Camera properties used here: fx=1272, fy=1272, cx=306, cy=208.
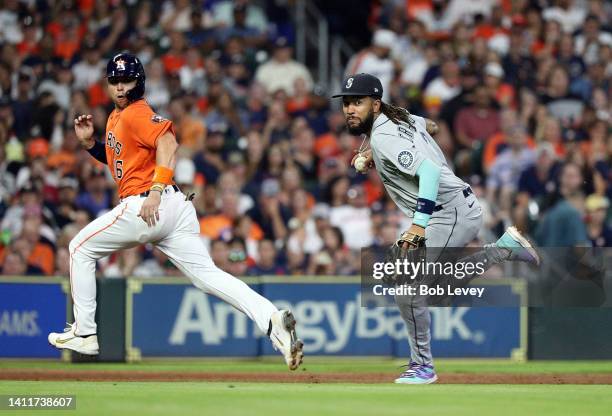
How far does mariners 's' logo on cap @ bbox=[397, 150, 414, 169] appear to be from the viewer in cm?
881

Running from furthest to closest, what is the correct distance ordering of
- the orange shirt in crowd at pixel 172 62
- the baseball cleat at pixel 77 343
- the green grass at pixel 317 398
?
the orange shirt in crowd at pixel 172 62, the baseball cleat at pixel 77 343, the green grass at pixel 317 398

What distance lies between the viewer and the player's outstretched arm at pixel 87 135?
9508 millimetres

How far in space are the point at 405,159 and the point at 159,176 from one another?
1.71m

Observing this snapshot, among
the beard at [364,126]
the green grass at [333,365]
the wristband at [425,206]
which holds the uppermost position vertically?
the beard at [364,126]

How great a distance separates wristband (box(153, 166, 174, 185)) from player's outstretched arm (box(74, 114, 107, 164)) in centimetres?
96

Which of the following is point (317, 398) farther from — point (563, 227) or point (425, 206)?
point (563, 227)

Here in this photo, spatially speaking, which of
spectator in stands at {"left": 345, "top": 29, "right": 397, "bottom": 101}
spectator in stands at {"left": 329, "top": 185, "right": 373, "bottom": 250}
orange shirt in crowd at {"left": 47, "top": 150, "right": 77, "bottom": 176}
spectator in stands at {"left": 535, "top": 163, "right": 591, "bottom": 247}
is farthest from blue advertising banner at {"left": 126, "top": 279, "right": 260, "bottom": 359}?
spectator in stands at {"left": 345, "top": 29, "right": 397, "bottom": 101}

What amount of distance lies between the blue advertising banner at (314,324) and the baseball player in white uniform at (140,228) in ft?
11.8

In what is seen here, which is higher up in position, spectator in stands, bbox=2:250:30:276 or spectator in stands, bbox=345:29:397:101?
spectator in stands, bbox=345:29:397:101

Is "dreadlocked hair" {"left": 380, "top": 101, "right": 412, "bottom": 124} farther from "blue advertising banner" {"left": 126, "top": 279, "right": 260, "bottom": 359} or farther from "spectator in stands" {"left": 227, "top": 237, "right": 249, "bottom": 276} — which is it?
"spectator in stands" {"left": 227, "top": 237, "right": 249, "bottom": 276}

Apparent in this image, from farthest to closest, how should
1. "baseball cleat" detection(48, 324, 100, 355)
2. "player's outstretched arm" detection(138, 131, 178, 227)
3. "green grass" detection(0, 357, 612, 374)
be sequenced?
"green grass" detection(0, 357, 612, 374) → "baseball cleat" detection(48, 324, 100, 355) → "player's outstretched arm" detection(138, 131, 178, 227)

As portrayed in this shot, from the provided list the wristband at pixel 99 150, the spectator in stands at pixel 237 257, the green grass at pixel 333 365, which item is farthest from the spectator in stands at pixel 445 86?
the wristband at pixel 99 150

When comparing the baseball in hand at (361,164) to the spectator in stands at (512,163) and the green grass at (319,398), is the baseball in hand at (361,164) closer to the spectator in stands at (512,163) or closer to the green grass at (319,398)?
the green grass at (319,398)

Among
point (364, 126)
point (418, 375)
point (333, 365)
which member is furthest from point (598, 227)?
point (364, 126)
